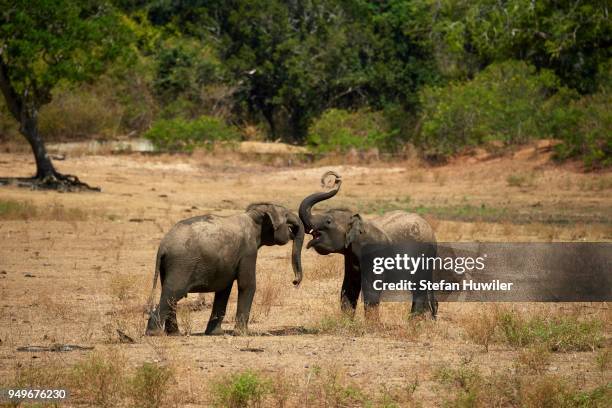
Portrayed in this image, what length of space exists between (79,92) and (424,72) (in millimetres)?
14146

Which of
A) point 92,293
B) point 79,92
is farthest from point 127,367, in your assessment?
point 79,92

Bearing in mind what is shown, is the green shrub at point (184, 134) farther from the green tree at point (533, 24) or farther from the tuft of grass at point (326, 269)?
the tuft of grass at point (326, 269)

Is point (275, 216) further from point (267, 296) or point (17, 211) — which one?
point (17, 211)

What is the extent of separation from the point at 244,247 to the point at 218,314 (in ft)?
2.21

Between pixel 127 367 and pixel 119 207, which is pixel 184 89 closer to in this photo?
pixel 119 207

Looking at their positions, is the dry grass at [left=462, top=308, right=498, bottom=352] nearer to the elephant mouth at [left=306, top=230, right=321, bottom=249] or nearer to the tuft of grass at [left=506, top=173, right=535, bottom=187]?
the elephant mouth at [left=306, top=230, right=321, bottom=249]

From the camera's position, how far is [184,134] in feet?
128

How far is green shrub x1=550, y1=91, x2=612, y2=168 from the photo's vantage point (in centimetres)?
3088

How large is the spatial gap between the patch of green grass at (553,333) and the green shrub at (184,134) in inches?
1109

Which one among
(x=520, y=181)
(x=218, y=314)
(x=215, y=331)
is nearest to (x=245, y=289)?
(x=218, y=314)

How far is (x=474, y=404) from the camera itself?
8188 millimetres

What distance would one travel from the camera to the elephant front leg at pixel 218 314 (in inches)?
439

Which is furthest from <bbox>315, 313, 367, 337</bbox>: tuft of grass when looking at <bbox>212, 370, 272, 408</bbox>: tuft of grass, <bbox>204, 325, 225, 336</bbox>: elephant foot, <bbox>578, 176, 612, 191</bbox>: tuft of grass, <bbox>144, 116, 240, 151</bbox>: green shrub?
<bbox>144, 116, 240, 151</bbox>: green shrub

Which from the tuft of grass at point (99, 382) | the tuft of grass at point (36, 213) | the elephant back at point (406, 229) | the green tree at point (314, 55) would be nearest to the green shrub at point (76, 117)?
the green tree at point (314, 55)
